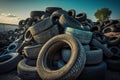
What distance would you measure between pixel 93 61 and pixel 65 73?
43.2 inches

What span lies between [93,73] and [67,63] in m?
0.82

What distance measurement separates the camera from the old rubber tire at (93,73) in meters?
3.59

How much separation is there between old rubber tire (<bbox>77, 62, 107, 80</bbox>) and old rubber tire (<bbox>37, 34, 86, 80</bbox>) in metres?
0.44

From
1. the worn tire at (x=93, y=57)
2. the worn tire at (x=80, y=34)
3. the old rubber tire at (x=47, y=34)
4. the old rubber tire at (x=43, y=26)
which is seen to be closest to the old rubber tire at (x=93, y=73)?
the worn tire at (x=93, y=57)

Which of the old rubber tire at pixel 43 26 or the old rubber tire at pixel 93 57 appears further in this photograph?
the old rubber tire at pixel 43 26

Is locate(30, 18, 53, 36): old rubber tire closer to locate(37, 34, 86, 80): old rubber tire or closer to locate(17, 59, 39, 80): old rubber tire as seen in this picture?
locate(37, 34, 86, 80): old rubber tire

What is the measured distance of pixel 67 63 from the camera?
326cm

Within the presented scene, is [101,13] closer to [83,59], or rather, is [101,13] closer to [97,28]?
[97,28]

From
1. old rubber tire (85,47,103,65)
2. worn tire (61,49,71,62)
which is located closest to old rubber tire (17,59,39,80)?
worn tire (61,49,71,62)

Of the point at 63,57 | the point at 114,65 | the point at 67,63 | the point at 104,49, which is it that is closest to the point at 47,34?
the point at 63,57

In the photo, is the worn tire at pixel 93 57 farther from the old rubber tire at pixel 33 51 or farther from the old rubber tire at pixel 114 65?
the old rubber tire at pixel 33 51

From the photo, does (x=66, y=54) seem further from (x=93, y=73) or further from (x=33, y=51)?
(x=33, y=51)

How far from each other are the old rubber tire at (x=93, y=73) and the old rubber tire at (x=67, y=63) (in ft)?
1.43

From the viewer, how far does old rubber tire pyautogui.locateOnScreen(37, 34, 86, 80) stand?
304 cm
